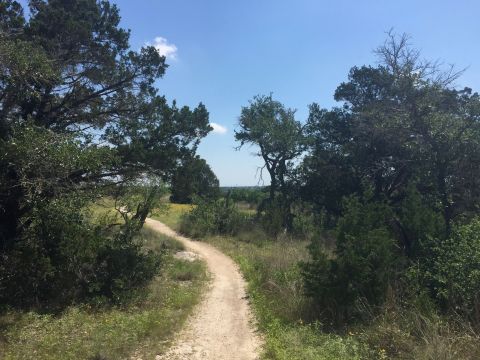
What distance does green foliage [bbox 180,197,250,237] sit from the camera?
23.8 meters

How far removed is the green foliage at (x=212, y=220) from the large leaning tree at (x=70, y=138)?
8.17 meters

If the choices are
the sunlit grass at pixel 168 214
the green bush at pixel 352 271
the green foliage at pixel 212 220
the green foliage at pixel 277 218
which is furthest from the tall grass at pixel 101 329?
the green foliage at pixel 212 220

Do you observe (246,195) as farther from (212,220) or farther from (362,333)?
(362,333)

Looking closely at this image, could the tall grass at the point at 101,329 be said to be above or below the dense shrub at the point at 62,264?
below

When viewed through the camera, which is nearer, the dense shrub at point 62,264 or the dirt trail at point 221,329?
the dirt trail at point 221,329

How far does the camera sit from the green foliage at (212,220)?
23.8 metres

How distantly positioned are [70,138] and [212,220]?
15.0 m

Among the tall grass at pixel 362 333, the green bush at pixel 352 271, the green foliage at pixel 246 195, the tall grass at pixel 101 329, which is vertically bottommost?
the tall grass at pixel 101 329

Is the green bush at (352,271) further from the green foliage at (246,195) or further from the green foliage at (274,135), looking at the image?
the green foliage at (246,195)

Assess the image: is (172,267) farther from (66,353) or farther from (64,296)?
(66,353)

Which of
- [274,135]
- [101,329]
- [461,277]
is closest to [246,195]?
[274,135]

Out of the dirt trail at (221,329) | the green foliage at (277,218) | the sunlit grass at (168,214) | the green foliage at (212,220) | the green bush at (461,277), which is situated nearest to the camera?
the dirt trail at (221,329)

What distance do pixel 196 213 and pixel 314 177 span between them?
305 inches

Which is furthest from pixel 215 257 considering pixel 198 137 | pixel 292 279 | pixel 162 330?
pixel 162 330
